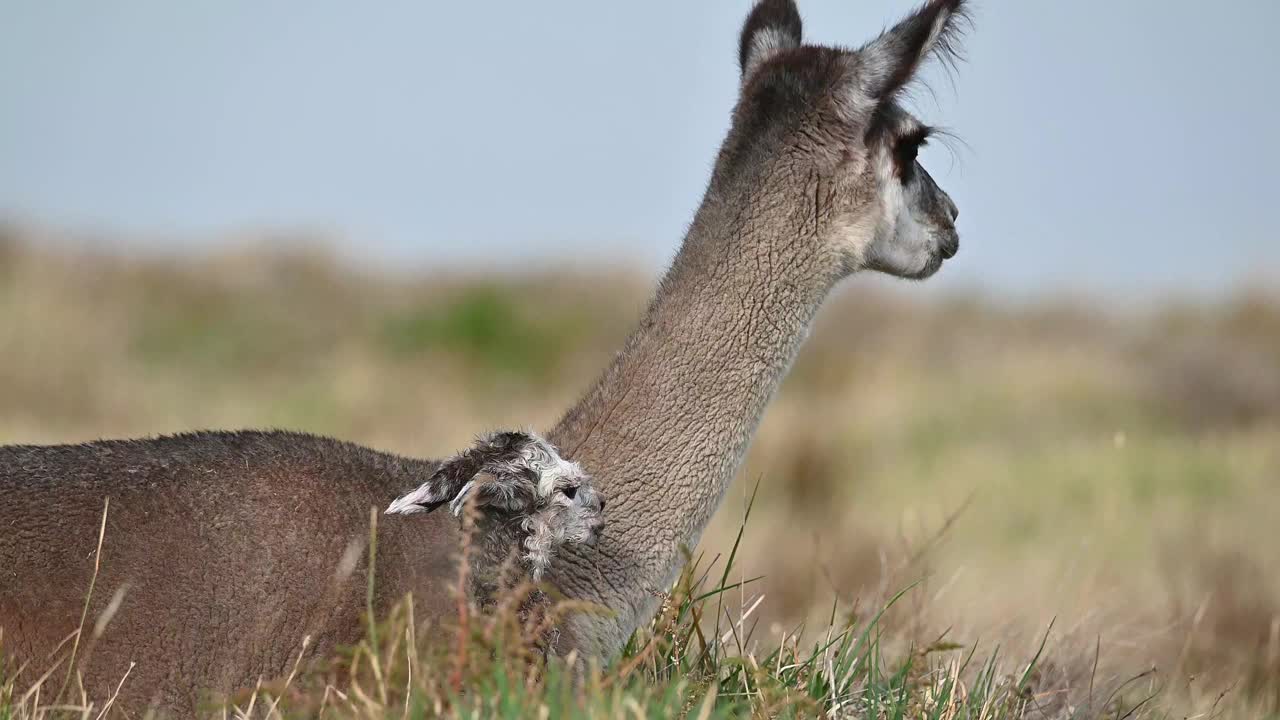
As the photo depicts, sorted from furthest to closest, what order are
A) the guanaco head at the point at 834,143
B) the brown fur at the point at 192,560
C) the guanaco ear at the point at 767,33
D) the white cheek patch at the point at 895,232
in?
the guanaco ear at the point at 767,33 < the white cheek patch at the point at 895,232 < the guanaco head at the point at 834,143 < the brown fur at the point at 192,560

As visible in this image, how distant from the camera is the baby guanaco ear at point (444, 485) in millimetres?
4184

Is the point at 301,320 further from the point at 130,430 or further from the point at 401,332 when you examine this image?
the point at 130,430

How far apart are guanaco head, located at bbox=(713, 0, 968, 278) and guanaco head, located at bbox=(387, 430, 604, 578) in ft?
3.30

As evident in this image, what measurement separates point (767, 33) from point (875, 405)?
13.0m

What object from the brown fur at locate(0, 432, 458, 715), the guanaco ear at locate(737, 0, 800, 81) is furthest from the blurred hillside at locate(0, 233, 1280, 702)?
the brown fur at locate(0, 432, 458, 715)

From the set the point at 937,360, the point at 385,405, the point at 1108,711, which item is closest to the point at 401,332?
the point at 385,405

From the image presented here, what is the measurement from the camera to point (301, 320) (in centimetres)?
2331

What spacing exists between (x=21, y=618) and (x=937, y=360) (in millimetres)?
18506

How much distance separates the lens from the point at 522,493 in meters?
4.23

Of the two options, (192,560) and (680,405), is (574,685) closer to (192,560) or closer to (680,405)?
(680,405)

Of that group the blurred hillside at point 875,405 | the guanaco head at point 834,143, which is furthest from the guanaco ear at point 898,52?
the blurred hillside at point 875,405

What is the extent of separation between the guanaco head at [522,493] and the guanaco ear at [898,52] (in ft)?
4.83

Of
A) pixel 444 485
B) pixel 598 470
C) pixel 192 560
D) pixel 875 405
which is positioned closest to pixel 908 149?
pixel 598 470

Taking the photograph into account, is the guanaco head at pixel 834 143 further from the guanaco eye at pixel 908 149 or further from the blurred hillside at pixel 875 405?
the blurred hillside at pixel 875 405
